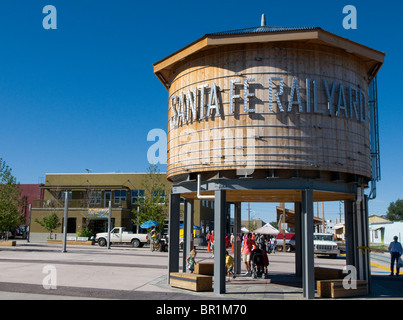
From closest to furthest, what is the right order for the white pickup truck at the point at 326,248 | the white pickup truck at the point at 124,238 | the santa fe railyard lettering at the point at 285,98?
the santa fe railyard lettering at the point at 285,98, the white pickup truck at the point at 326,248, the white pickup truck at the point at 124,238

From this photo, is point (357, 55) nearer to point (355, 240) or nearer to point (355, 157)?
point (355, 157)

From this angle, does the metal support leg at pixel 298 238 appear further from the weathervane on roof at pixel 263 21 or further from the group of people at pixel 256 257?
the weathervane on roof at pixel 263 21

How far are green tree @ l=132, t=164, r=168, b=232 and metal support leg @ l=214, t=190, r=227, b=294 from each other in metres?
29.8

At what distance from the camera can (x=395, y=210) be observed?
399 feet

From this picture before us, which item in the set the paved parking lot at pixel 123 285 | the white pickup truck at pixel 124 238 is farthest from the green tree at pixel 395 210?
the paved parking lot at pixel 123 285

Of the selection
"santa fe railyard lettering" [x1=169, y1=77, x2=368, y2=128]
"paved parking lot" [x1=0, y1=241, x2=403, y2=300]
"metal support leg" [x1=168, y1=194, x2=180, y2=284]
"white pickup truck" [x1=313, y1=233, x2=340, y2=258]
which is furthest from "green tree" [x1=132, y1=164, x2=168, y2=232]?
"santa fe railyard lettering" [x1=169, y1=77, x2=368, y2=128]

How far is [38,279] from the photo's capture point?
15719 millimetres

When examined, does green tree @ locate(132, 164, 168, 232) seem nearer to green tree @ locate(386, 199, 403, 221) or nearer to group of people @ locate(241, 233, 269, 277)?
group of people @ locate(241, 233, 269, 277)

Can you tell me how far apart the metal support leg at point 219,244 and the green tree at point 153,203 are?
97.6 feet

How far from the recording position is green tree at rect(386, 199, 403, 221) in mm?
119250

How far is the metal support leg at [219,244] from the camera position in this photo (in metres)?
13.0

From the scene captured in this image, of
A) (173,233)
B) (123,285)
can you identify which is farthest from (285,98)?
(123,285)

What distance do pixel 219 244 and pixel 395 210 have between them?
123376 millimetres
